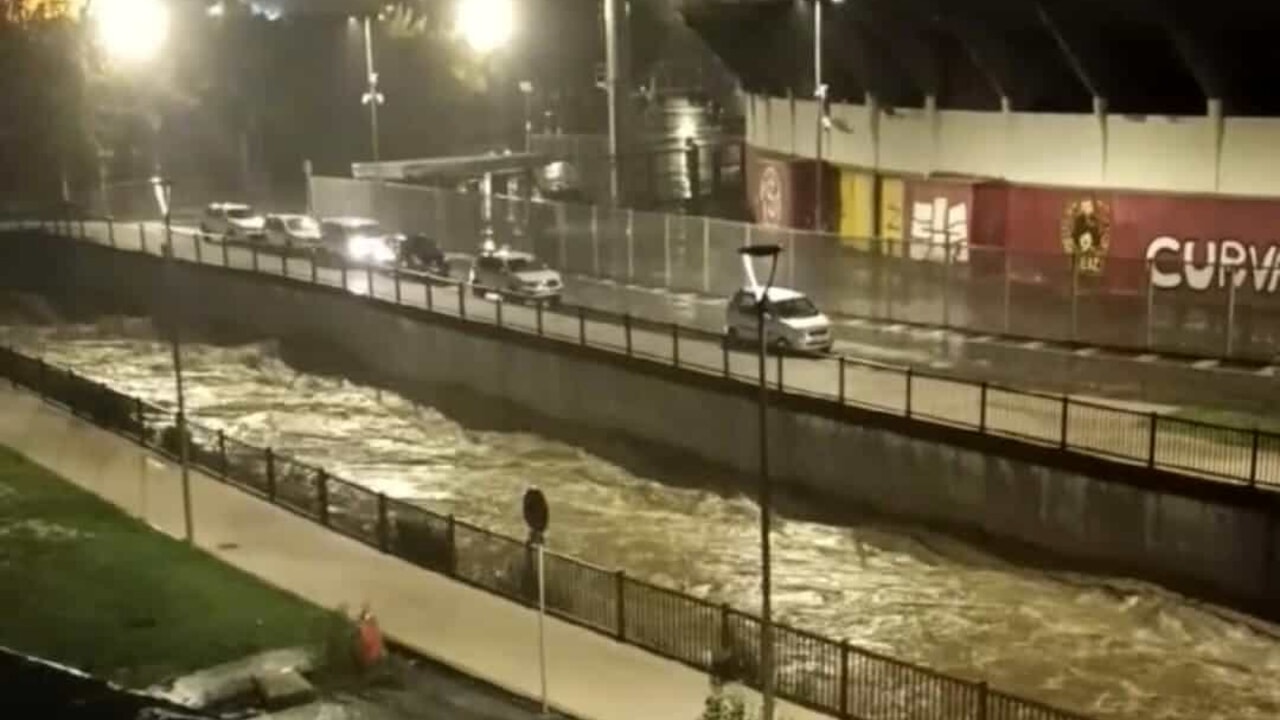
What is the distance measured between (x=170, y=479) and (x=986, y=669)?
15300 millimetres

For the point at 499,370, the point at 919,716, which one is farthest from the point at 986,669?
the point at 499,370

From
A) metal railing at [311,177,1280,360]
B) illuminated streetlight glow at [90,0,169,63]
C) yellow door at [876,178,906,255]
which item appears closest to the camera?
metal railing at [311,177,1280,360]

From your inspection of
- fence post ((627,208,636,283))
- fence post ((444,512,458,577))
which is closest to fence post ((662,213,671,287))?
fence post ((627,208,636,283))

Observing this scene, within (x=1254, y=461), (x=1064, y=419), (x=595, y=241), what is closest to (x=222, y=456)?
(x=1064, y=419)

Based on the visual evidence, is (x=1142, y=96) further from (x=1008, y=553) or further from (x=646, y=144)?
(x=646, y=144)

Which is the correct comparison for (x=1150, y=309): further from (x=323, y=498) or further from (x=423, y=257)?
(x=423, y=257)

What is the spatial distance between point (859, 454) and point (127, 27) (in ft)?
140

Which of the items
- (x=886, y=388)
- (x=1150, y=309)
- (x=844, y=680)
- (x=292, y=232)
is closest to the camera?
(x=844, y=680)

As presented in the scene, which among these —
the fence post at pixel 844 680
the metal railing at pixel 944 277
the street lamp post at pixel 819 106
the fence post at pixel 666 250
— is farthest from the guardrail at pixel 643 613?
→ the street lamp post at pixel 819 106

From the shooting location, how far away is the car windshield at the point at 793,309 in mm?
36656

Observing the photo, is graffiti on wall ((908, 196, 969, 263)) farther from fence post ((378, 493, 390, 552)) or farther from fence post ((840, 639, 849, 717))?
fence post ((840, 639, 849, 717))

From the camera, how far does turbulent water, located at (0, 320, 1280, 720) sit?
922 inches

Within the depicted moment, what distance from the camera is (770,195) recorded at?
186ft

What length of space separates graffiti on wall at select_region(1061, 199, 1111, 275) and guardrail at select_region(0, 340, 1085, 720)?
20803 mm
